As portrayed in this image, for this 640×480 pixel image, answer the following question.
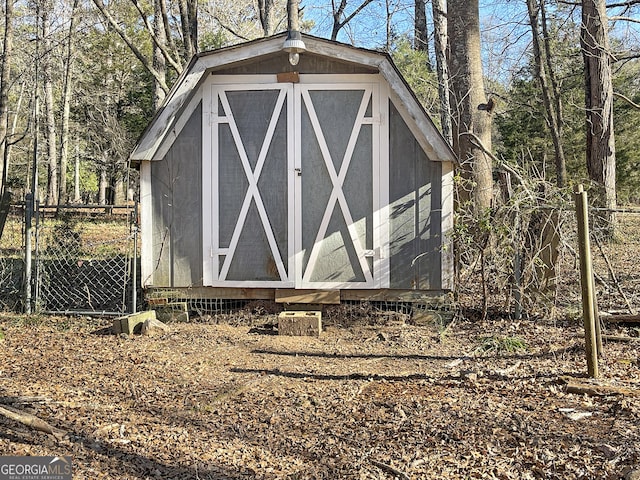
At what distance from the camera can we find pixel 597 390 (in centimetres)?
459

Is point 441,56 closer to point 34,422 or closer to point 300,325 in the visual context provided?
point 300,325

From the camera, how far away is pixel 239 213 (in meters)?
7.73

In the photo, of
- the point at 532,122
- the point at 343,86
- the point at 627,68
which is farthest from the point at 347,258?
the point at 627,68

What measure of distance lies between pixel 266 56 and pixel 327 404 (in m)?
4.70

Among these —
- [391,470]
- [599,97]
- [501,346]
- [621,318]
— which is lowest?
[391,470]

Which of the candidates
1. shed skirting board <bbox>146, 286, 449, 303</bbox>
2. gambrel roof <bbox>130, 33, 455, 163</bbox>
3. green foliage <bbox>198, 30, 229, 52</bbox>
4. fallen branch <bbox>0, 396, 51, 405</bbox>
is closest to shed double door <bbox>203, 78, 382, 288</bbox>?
shed skirting board <bbox>146, 286, 449, 303</bbox>

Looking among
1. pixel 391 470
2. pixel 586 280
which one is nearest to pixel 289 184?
pixel 586 280

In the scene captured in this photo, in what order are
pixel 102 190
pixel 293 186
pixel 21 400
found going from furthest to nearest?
pixel 102 190, pixel 293 186, pixel 21 400

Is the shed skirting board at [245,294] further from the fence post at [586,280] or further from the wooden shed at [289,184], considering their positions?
the fence post at [586,280]

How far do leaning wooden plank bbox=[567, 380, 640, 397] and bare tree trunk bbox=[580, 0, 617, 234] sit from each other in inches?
338

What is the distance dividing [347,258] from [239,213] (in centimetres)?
148

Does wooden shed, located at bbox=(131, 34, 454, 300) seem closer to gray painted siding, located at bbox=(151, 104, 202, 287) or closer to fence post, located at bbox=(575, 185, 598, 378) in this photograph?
gray painted siding, located at bbox=(151, 104, 202, 287)

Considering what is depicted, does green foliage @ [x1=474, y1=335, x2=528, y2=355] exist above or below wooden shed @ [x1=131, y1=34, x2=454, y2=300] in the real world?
below

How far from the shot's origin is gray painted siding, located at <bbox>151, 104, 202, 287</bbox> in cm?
778
